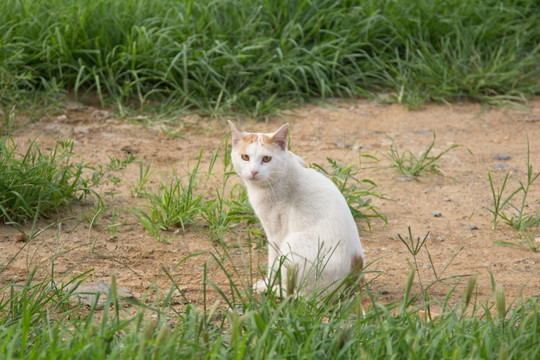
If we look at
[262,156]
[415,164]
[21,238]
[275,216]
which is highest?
[262,156]

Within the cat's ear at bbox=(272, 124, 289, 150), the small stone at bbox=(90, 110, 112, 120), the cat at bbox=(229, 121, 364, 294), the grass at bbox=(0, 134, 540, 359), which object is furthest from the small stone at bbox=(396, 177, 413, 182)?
the small stone at bbox=(90, 110, 112, 120)

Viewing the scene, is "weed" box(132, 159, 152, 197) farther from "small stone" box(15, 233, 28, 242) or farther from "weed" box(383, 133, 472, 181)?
"weed" box(383, 133, 472, 181)

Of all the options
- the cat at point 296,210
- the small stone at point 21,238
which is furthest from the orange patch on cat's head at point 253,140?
the small stone at point 21,238

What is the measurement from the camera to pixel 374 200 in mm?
4727

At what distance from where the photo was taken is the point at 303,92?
21.0 ft

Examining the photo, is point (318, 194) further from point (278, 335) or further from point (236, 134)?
point (278, 335)

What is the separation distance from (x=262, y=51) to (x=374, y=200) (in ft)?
6.99

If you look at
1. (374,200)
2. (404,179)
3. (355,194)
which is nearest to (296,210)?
(355,194)

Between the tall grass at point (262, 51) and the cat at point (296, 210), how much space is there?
7.97ft

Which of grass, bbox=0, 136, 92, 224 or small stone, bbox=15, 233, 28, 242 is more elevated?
grass, bbox=0, 136, 92, 224

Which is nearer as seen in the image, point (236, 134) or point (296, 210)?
point (296, 210)

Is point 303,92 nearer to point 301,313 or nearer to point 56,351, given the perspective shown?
point 301,313

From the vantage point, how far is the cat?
127 inches

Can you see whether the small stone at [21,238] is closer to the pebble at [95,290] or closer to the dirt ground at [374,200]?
the dirt ground at [374,200]
